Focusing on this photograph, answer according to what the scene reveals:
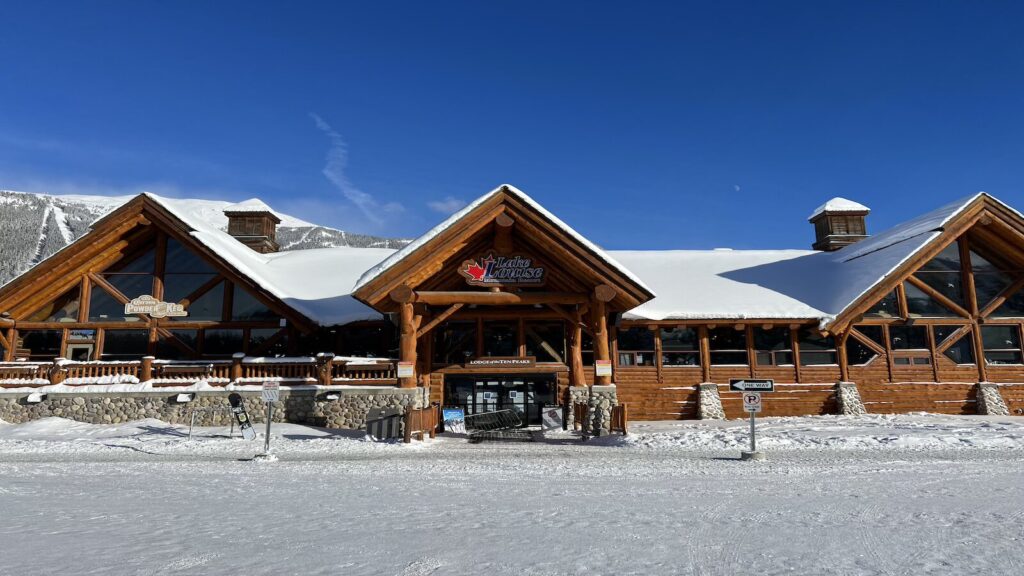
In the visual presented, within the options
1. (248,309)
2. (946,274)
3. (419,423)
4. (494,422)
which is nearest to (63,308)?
(248,309)

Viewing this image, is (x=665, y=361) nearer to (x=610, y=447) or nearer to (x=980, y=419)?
(x=610, y=447)

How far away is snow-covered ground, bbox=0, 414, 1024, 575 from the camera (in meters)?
4.69

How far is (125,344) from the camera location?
19.7 metres

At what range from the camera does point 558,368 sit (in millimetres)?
18562

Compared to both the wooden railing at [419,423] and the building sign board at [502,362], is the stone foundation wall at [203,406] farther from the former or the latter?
the building sign board at [502,362]

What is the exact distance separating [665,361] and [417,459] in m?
11.5

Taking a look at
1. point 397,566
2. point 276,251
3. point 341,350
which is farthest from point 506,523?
point 276,251

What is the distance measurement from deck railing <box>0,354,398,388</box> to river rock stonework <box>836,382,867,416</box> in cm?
1503

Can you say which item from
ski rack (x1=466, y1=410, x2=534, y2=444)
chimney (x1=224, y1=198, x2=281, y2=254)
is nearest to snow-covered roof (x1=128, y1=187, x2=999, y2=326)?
chimney (x1=224, y1=198, x2=281, y2=254)

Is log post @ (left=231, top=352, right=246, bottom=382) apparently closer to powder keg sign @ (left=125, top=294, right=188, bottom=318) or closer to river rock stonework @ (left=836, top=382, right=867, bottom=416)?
powder keg sign @ (left=125, top=294, right=188, bottom=318)

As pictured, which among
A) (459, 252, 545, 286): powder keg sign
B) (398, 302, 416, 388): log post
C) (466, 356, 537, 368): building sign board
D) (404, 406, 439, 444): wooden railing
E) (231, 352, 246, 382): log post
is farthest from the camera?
→ (466, 356, 537, 368): building sign board

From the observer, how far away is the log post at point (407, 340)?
49.2ft

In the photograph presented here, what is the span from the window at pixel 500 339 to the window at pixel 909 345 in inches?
532

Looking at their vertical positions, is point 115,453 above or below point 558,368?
below
